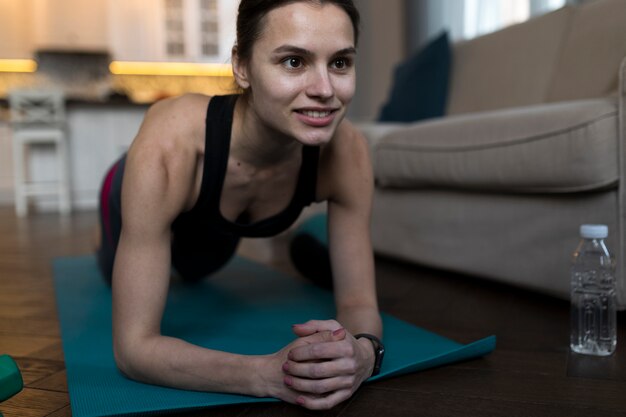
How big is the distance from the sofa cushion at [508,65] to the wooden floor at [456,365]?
879 mm

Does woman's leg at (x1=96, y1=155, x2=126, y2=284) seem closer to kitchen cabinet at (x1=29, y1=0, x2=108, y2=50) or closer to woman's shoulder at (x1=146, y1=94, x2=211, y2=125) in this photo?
woman's shoulder at (x1=146, y1=94, x2=211, y2=125)

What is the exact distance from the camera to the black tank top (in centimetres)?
111

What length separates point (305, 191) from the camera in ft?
4.10

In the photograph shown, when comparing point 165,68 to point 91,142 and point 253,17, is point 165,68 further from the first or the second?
point 253,17

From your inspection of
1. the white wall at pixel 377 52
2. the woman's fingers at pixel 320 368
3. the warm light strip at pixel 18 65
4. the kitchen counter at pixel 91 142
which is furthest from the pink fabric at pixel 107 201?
the warm light strip at pixel 18 65

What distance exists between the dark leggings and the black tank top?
0.16 meters

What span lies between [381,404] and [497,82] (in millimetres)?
2010

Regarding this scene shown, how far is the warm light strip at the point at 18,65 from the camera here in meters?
6.18

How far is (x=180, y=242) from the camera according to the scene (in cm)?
155

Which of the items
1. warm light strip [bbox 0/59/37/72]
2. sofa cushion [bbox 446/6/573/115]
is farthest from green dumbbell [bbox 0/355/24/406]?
warm light strip [bbox 0/59/37/72]

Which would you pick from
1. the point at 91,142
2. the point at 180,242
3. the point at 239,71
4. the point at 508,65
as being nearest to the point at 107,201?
the point at 180,242

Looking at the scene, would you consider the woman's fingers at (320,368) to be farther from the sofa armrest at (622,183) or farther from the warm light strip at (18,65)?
the warm light strip at (18,65)

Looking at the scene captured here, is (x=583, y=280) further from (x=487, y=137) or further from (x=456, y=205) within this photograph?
A: (x=456, y=205)

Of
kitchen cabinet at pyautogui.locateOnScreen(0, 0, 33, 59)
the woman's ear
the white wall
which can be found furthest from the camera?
kitchen cabinet at pyautogui.locateOnScreen(0, 0, 33, 59)
